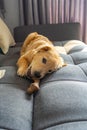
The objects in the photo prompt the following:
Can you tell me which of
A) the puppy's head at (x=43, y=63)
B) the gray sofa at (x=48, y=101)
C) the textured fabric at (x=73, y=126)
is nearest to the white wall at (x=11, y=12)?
the gray sofa at (x=48, y=101)

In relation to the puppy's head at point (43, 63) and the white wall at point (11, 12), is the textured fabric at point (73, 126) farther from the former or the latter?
the white wall at point (11, 12)

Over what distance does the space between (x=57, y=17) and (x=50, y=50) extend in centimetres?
138

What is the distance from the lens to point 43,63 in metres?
1.38

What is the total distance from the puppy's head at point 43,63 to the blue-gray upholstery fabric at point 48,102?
40 millimetres

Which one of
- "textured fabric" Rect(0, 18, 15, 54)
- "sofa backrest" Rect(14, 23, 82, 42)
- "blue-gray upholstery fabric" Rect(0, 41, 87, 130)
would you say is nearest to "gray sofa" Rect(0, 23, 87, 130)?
"blue-gray upholstery fabric" Rect(0, 41, 87, 130)

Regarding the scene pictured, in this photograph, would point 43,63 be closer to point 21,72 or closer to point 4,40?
point 21,72

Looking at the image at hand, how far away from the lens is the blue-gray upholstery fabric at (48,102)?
34.5 inches

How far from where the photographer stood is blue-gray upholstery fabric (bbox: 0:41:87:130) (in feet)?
2.88

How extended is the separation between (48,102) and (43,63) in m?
0.41

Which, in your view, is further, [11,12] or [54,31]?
[11,12]

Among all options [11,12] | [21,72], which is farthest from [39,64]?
[11,12]

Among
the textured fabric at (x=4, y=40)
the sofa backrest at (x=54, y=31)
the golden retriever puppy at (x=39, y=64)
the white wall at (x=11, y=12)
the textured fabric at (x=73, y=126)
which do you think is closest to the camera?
the textured fabric at (x=73, y=126)

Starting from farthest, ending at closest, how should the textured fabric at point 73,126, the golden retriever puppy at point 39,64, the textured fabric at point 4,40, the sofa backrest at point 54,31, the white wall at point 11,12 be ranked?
the white wall at point 11,12 → the sofa backrest at point 54,31 → the textured fabric at point 4,40 → the golden retriever puppy at point 39,64 → the textured fabric at point 73,126

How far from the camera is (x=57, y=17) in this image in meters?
2.76
